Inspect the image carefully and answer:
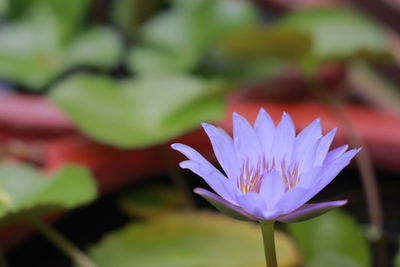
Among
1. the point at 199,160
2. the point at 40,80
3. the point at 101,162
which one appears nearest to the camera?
the point at 199,160

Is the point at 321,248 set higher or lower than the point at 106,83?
lower

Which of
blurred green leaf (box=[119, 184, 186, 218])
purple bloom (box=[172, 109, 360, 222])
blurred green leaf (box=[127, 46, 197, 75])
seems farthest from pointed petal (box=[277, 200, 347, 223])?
blurred green leaf (box=[127, 46, 197, 75])

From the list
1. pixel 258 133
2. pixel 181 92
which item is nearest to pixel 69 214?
pixel 181 92

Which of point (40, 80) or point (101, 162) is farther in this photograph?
point (40, 80)

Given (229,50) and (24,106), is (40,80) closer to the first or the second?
(24,106)

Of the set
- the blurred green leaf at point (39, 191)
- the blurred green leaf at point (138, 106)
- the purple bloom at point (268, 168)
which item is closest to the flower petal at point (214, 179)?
the purple bloom at point (268, 168)
